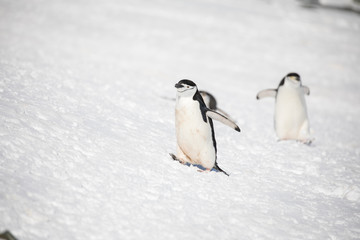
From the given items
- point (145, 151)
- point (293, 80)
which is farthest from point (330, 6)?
point (145, 151)

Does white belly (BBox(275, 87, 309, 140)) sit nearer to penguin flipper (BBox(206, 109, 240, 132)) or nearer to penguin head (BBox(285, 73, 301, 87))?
penguin head (BBox(285, 73, 301, 87))

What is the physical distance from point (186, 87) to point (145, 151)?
0.68 metres

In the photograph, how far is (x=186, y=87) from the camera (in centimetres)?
236

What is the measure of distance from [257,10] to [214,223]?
38.2 feet

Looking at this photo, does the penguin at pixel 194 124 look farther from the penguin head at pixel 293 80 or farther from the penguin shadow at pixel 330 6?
the penguin shadow at pixel 330 6

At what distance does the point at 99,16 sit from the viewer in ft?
30.1

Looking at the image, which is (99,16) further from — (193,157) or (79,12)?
(193,157)

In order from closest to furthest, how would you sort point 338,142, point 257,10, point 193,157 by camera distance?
point 193,157 → point 338,142 → point 257,10

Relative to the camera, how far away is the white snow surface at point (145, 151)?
1.90 meters

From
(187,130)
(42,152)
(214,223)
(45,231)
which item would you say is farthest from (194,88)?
(45,231)

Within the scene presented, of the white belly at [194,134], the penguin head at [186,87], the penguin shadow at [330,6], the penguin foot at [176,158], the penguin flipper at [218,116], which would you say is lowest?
the penguin foot at [176,158]

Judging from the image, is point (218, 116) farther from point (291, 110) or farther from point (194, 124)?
point (291, 110)

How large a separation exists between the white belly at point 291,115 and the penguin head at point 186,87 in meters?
1.55

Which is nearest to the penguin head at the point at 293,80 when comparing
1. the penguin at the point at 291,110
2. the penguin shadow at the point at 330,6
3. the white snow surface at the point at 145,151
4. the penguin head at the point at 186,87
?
the penguin at the point at 291,110
